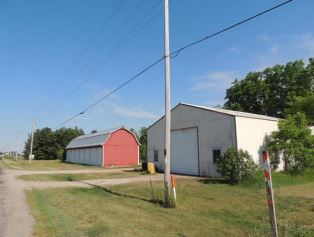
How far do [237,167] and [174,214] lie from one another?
9.50 metres

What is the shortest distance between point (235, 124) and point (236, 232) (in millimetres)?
14687

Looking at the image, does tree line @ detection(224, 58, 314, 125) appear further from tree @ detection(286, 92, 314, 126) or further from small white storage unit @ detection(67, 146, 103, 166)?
small white storage unit @ detection(67, 146, 103, 166)

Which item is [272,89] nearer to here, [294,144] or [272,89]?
[272,89]

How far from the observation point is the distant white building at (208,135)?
23438 mm

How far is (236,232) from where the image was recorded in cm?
880

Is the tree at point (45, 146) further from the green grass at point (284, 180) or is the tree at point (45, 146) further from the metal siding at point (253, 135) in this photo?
the green grass at point (284, 180)

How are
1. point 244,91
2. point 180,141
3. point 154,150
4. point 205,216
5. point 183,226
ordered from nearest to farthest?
point 183,226
point 205,216
point 180,141
point 154,150
point 244,91

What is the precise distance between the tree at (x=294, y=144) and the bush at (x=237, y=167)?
456 centimetres

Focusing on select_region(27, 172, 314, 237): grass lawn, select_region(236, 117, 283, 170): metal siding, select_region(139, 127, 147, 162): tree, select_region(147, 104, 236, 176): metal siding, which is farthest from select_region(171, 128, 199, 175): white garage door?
select_region(139, 127, 147, 162): tree

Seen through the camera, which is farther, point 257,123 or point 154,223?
point 257,123

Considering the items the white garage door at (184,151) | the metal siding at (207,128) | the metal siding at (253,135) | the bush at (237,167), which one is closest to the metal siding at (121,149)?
the white garage door at (184,151)

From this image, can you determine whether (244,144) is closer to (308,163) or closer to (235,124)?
(235,124)

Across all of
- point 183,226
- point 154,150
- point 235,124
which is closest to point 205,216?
point 183,226

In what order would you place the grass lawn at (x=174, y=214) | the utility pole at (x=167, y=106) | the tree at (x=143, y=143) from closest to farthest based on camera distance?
1. the grass lawn at (x=174, y=214)
2. the utility pole at (x=167, y=106)
3. the tree at (x=143, y=143)
